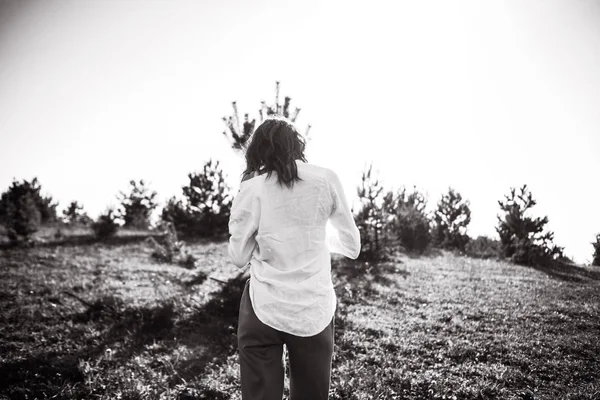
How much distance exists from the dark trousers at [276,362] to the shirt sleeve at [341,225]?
1.80ft

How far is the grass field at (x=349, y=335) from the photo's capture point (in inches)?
144

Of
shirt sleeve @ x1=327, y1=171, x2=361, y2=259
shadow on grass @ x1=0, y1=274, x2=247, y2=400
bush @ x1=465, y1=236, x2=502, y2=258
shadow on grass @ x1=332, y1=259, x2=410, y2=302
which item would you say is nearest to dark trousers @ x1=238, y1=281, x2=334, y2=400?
shirt sleeve @ x1=327, y1=171, x2=361, y2=259

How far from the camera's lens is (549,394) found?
3.24m

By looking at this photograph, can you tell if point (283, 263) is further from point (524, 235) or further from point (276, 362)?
point (524, 235)

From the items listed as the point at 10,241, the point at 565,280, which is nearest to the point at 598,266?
the point at 565,280

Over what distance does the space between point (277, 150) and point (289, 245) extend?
0.51 m

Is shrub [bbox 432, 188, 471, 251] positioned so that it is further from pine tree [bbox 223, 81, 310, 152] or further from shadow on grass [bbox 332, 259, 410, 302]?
pine tree [bbox 223, 81, 310, 152]

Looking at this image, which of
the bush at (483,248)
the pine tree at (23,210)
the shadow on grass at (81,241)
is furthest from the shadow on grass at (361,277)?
the pine tree at (23,210)

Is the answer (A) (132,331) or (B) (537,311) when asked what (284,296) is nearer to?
(A) (132,331)

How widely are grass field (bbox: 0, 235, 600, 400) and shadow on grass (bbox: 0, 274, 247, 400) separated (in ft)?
0.06

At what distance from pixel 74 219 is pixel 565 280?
24.3 m

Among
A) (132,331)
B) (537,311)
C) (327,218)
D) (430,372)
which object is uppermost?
(327,218)

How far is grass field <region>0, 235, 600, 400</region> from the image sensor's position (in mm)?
3656

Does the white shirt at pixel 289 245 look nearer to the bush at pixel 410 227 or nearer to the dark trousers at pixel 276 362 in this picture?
the dark trousers at pixel 276 362
